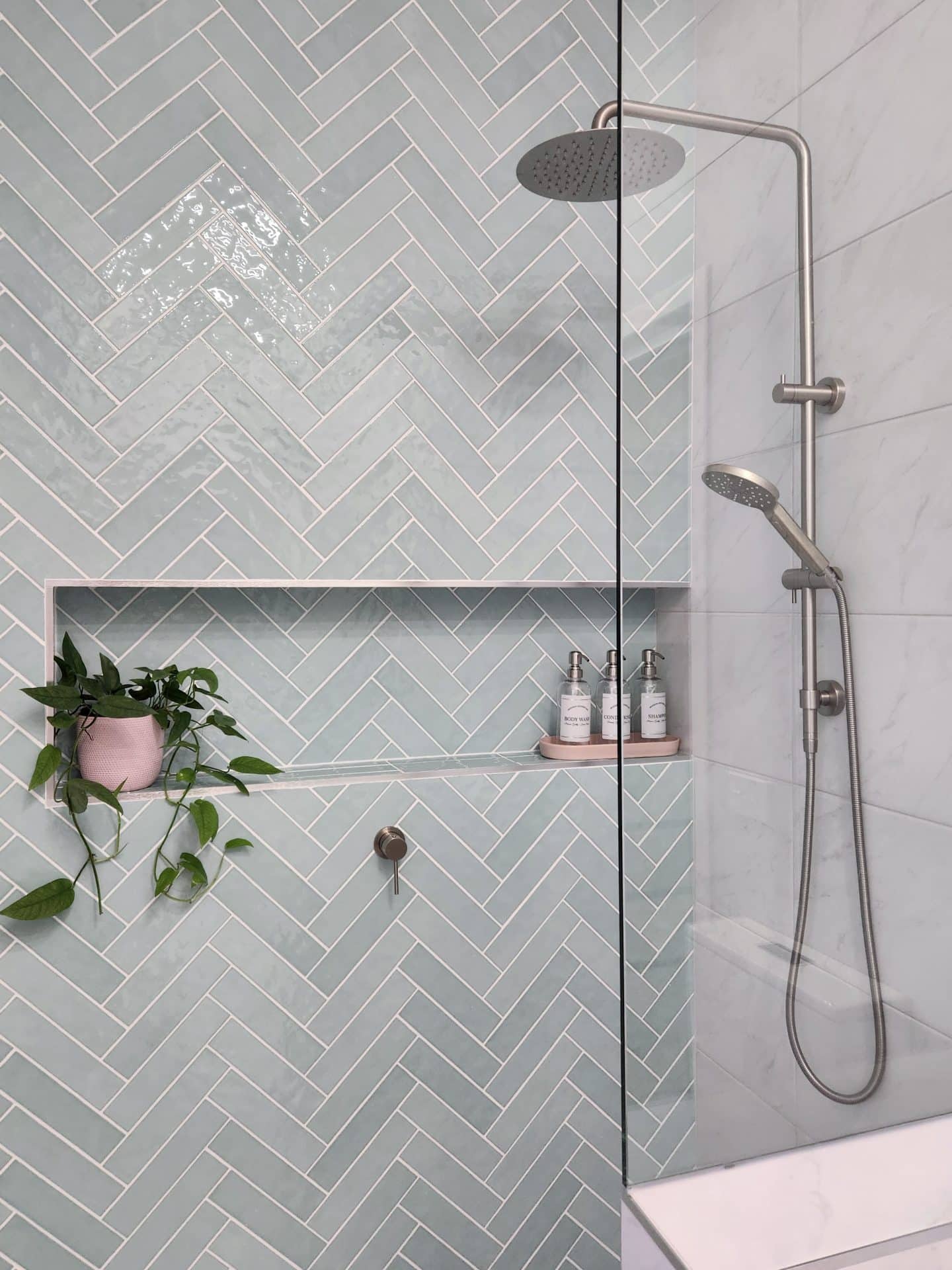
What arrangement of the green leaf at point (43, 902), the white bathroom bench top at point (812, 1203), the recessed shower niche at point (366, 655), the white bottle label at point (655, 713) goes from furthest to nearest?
the recessed shower niche at point (366, 655), the green leaf at point (43, 902), the white bottle label at point (655, 713), the white bathroom bench top at point (812, 1203)

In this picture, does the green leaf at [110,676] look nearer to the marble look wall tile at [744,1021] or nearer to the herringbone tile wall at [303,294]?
the herringbone tile wall at [303,294]

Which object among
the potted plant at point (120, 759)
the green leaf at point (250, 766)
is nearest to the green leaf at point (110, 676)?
the potted plant at point (120, 759)

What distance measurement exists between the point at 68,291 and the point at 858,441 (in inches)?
46.8

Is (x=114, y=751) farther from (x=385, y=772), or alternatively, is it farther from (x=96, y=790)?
(x=385, y=772)

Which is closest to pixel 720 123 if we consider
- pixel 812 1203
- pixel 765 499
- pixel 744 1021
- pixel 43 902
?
pixel 765 499

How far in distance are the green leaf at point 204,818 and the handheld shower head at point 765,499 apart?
929 mm

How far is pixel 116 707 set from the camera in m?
1.26

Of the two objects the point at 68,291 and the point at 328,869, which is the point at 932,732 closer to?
the point at 328,869

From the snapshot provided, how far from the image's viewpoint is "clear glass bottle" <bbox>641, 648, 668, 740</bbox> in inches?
29.0

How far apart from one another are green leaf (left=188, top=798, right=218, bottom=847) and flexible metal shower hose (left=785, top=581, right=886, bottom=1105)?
35.3 inches

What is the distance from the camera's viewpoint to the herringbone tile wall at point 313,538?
1300mm

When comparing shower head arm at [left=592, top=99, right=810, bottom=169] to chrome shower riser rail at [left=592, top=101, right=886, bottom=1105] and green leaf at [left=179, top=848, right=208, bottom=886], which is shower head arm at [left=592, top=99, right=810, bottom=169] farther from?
green leaf at [left=179, top=848, right=208, bottom=886]

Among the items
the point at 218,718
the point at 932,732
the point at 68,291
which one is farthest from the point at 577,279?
the point at 932,732

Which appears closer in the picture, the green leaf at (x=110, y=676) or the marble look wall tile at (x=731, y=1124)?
the marble look wall tile at (x=731, y=1124)
